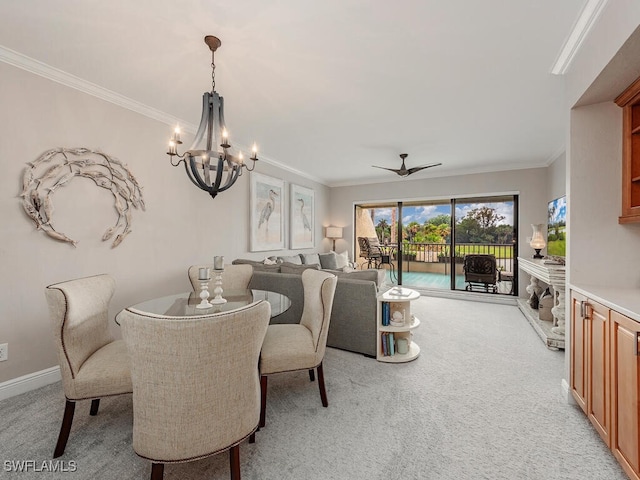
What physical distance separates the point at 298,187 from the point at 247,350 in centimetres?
471

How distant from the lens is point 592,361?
1.73 m

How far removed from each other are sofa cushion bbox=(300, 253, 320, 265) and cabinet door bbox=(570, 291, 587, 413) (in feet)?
12.9

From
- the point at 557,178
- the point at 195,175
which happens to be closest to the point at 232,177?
the point at 195,175

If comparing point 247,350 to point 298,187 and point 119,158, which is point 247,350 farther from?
point 298,187

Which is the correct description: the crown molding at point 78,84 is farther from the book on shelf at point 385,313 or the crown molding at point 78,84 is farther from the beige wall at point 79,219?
the book on shelf at point 385,313

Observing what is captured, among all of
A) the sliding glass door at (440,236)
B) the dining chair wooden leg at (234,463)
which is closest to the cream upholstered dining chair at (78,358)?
the dining chair wooden leg at (234,463)

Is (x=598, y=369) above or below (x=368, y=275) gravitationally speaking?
below

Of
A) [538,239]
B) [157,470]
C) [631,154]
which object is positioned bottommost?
[157,470]

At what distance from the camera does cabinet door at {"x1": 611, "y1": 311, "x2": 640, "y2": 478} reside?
4.26 feet

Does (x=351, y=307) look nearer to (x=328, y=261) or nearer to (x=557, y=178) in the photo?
(x=328, y=261)

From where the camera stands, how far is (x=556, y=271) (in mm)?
3057

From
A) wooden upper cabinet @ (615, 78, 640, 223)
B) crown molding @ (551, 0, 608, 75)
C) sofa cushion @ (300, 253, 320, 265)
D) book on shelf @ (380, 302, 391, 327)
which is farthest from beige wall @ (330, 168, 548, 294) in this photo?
book on shelf @ (380, 302, 391, 327)

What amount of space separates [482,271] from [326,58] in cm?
493

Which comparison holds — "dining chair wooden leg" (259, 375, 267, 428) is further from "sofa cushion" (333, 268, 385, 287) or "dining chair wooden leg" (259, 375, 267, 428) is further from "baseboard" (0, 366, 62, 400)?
"baseboard" (0, 366, 62, 400)
